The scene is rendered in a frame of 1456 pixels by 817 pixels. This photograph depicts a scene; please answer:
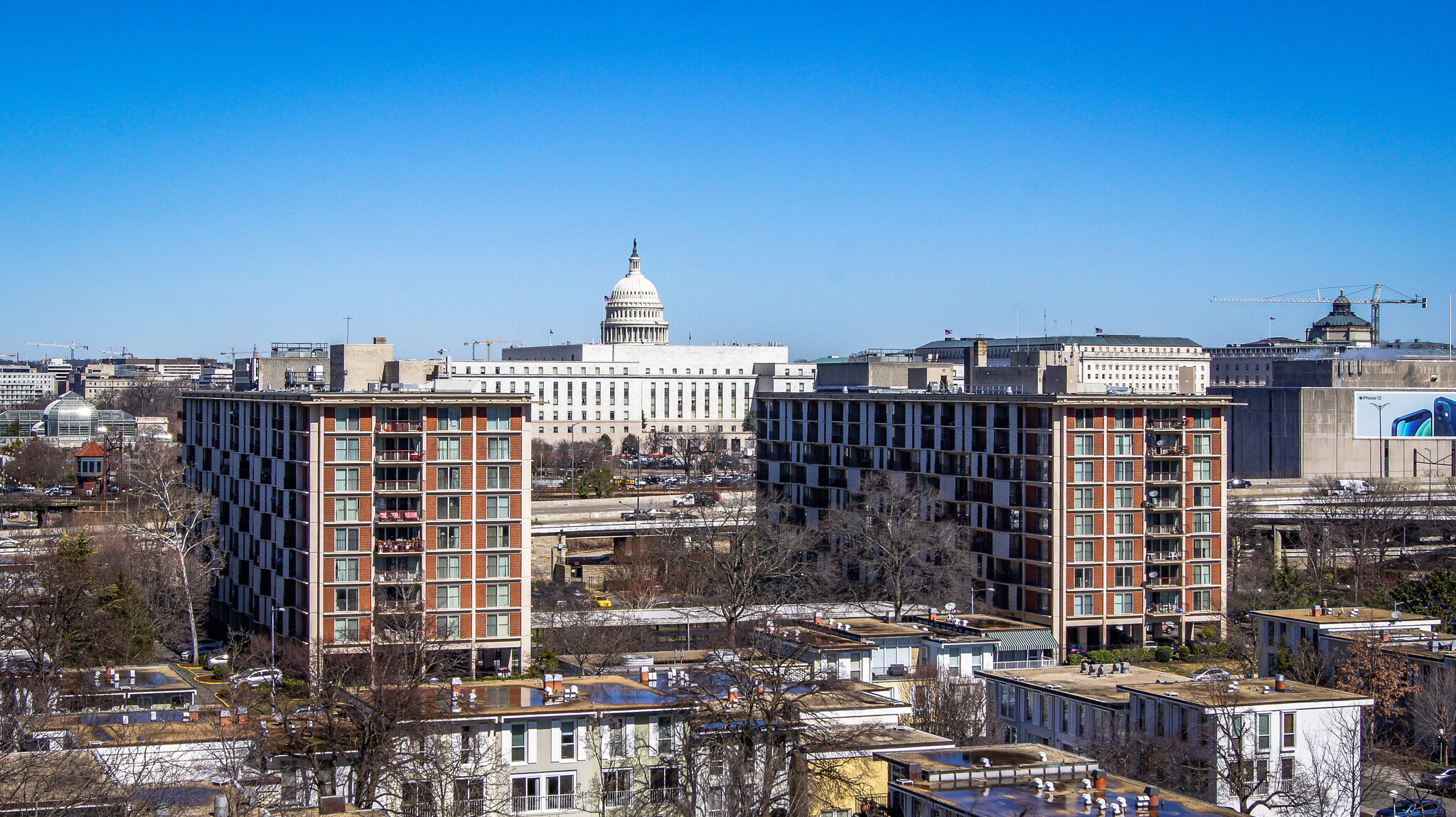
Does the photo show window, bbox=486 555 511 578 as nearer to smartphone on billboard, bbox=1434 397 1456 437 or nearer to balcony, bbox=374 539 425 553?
balcony, bbox=374 539 425 553

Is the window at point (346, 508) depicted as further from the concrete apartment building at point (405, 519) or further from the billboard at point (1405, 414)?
the billboard at point (1405, 414)

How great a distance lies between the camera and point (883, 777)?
27844 millimetres

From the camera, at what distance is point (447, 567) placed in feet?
162

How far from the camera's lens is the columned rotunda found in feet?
616

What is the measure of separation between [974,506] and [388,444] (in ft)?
67.1

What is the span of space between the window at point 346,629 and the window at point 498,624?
11.9ft

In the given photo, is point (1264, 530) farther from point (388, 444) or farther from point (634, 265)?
point (634, 265)

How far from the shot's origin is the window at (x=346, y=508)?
48.6m

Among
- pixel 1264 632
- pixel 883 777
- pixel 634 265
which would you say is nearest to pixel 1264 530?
pixel 1264 632

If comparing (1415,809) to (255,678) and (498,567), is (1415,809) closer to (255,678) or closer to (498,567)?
(255,678)

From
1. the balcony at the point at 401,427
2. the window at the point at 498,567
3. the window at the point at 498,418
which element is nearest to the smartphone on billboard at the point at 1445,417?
the window at the point at 498,418

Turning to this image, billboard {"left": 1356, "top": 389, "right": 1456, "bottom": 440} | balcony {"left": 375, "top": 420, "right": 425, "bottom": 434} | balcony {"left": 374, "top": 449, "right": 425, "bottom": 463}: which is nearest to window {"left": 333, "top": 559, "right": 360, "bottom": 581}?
balcony {"left": 374, "top": 449, "right": 425, "bottom": 463}

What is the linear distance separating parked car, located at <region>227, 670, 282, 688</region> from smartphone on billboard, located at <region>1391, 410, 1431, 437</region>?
8322cm

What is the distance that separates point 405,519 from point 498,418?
155 inches
